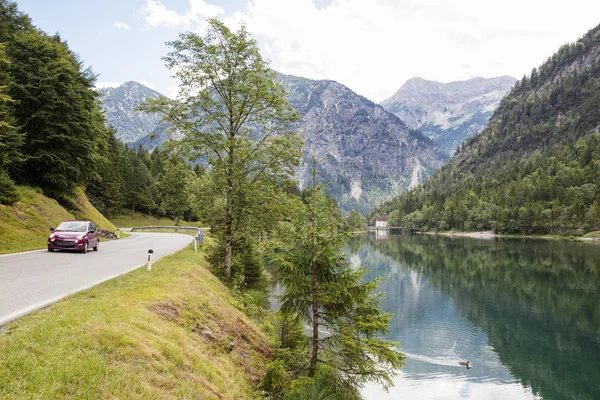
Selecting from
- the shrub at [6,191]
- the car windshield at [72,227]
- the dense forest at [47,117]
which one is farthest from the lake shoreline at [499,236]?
the shrub at [6,191]

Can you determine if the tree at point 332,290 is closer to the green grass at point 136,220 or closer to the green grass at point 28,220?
the green grass at point 28,220

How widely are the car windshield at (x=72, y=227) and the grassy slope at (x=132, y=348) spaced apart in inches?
444

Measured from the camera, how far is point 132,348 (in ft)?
26.7

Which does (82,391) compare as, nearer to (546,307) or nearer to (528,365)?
(528,365)

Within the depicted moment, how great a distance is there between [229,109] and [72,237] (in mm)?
12802

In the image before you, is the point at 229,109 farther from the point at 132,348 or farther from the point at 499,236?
the point at 499,236

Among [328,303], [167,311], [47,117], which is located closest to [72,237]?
[167,311]

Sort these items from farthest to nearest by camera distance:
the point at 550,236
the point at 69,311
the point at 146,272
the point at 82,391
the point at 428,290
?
the point at 550,236, the point at 428,290, the point at 146,272, the point at 69,311, the point at 82,391

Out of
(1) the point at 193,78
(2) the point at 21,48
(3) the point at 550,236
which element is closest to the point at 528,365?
(1) the point at 193,78

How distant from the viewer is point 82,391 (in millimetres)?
5895

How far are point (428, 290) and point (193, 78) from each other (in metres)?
39.2


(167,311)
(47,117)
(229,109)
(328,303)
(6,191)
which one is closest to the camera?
(167,311)

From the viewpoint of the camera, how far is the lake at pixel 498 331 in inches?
875

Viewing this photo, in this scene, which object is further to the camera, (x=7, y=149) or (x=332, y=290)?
(x=7, y=149)
